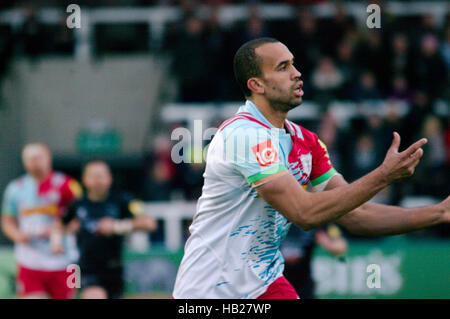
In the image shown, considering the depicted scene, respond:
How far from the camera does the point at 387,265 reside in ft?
31.0

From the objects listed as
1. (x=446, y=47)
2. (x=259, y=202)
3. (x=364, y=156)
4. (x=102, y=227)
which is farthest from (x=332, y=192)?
(x=446, y=47)

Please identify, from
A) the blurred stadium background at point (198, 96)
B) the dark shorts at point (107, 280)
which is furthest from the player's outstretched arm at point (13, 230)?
the blurred stadium background at point (198, 96)

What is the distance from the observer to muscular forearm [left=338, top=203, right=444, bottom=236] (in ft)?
13.2

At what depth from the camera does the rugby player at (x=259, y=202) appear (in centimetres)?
378

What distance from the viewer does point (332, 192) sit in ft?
12.1

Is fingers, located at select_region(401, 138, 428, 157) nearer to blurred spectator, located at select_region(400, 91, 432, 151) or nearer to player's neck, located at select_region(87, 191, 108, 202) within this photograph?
player's neck, located at select_region(87, 191, 108, 202)

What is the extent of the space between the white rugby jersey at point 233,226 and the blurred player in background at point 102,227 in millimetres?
3681

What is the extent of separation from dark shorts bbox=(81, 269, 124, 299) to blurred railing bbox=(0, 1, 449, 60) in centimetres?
489

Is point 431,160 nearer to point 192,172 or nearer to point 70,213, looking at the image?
point 192,172

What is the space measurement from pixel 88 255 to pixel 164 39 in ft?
15.2

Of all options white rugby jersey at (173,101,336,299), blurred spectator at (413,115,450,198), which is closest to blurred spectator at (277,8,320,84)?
blurred spectator at (413,115,450,198)

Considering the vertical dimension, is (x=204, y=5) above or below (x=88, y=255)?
above
